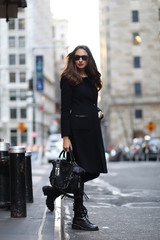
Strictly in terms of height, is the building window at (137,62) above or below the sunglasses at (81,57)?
above

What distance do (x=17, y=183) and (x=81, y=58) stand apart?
1603mm

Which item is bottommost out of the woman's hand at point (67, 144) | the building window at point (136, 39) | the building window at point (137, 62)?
the woman's hand at point (67, 144)

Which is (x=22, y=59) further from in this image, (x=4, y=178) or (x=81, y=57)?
(x=81, y=57)

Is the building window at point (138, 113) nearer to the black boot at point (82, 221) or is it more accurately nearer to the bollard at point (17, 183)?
the bollard at point (17, 183)

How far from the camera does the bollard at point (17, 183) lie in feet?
21.6

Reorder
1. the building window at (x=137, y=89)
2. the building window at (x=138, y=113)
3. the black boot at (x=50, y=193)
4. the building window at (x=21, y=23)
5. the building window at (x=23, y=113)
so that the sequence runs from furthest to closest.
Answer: the building window at (x=23, y=113) → the building window at (x=21, y=23) → the building window at (x=138, y=113) → the building window at (x=137, y=89) → the black boot at (x=50, y=193)

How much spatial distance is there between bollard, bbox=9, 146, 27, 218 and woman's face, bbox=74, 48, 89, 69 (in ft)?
4.01

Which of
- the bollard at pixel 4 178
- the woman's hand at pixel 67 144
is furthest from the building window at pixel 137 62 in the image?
the woman's hand at pixel 67 144

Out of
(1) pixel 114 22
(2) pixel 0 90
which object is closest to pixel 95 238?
(1) pixel 114 22

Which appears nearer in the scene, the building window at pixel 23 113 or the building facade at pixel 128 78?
the building facade at pixel 128 78

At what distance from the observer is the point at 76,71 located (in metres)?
6.28

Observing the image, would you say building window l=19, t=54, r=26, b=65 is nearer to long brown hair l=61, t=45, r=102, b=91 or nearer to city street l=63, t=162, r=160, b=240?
city street l=63, t=162, r=160, b=240

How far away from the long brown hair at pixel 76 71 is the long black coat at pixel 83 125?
68 mm

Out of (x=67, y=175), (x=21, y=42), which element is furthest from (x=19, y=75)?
(x=67, y=175)
